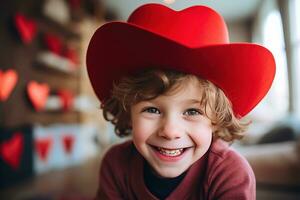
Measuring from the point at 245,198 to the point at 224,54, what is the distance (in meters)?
0.17

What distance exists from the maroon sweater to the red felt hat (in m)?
0.07

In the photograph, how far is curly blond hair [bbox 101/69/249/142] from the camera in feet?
1.18

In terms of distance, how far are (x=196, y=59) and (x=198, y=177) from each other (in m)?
0.16

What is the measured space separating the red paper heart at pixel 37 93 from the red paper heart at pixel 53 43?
0.50 feet

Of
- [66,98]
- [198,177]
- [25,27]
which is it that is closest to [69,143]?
[66,98]

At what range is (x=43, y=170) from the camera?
54.6 inches

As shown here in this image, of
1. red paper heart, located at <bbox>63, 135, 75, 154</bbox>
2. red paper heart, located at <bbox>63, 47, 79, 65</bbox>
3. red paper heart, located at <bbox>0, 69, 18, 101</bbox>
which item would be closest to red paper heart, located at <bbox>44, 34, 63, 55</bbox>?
red paper heart, located at <bbox>63, 47, 79, 65</bbox>

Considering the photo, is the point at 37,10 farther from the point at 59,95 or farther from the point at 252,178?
the point at 252,178

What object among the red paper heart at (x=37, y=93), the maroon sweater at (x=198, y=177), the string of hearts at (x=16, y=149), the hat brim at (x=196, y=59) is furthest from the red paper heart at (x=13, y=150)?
the hat brim at (x=196, y=59)

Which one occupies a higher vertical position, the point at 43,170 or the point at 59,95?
the point at 59,95

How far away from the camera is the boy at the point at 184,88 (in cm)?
34

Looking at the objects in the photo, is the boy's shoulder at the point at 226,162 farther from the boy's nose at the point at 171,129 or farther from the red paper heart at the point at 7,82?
the red paper heart at the point at 7,82

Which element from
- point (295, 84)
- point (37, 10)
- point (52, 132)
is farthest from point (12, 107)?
point (295, 84)

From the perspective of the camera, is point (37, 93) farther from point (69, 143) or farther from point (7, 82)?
point (69, 143)
